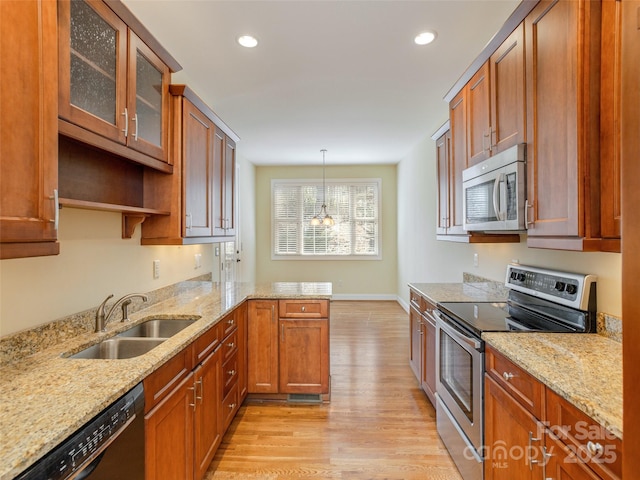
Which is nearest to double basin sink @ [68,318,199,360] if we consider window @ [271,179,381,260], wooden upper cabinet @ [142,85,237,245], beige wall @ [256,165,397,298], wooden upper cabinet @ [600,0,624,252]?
wooden upper cabinet @ [142,85,237,245]

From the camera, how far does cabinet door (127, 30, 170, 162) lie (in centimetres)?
174

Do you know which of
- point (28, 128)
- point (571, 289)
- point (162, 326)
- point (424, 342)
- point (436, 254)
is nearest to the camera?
point (28, 128)

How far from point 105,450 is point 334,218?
19.7ft

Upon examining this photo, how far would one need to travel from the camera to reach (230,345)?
7.68 ft

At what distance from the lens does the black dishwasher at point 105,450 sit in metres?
0.84

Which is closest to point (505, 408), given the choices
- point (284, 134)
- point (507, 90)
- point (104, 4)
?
point (507, 90)

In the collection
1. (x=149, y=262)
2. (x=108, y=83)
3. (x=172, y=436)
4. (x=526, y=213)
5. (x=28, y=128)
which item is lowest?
(x=172, y=436)

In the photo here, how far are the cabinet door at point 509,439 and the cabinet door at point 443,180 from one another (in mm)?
1657

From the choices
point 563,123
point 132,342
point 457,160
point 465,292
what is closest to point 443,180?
point 457,160

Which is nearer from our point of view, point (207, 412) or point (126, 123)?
point (126, 123)

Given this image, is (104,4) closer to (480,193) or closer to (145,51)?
(145,51)

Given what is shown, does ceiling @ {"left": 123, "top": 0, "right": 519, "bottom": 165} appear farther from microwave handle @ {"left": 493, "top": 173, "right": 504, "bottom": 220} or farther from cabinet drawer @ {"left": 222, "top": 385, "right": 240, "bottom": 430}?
cabinet drawer @ {"left": 222, "top": 385, "right": 240, "bottom": 430}

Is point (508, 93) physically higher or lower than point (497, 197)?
higher

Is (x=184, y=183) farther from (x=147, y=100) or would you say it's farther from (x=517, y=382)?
(x=517, y=382)
